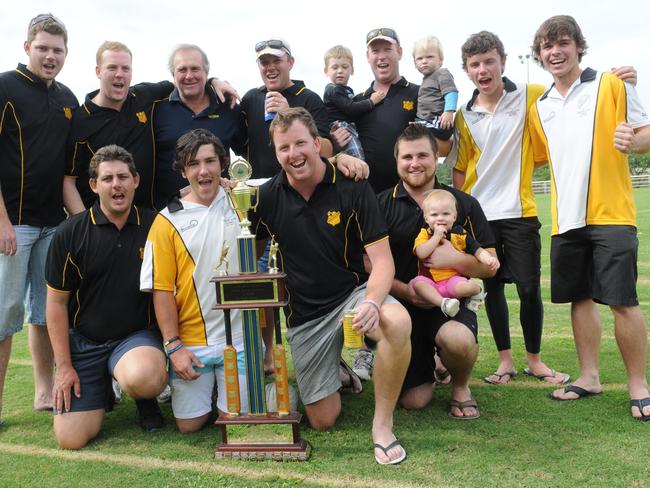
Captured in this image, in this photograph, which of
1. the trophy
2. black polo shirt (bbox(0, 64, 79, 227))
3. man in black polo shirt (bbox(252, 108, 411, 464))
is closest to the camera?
the trophy

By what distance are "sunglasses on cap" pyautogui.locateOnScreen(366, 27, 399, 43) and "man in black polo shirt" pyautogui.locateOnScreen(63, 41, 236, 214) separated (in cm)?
199

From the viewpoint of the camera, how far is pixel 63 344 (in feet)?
13.0

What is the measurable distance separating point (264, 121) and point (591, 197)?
8.15 feet

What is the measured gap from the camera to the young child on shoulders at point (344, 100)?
5.07 metres

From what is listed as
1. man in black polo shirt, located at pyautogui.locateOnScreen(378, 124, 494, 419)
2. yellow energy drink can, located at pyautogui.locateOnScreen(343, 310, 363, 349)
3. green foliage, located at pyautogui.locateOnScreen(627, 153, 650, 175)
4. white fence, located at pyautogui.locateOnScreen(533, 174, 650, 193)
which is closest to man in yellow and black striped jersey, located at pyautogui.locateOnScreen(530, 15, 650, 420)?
man in black polo shirt, located at pyautogui.locateOnScreen(378, 124, 494, 419)

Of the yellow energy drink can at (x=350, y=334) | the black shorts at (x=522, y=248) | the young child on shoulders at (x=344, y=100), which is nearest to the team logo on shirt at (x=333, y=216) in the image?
the yellow energy drink can at (x=350, y=334)

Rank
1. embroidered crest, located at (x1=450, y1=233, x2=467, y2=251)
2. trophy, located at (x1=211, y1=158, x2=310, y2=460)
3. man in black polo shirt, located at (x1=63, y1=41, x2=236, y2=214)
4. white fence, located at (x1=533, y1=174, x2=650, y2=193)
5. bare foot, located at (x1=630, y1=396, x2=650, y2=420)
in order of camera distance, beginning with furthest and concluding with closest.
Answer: white fence, located at (x1=533, y1=174, x2=650, y2=193)
man in black polo shirt, located at (x1=63, y1=41, x2=236, y2=214)
embroidered crest, located at (x1=450, y1=233, x2=467, y2=251)
bare foot, located at (x1=630, y1=396, x2=650, y2=420)
trophy, located at (x1=211, y1=158, x2=310, y2=460)

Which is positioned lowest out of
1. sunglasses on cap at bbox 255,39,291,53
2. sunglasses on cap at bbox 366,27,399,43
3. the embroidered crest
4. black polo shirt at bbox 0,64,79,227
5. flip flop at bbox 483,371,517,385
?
flip flop at bbox 483,371,517,385

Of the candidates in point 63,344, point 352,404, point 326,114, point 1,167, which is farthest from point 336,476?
point 1,167

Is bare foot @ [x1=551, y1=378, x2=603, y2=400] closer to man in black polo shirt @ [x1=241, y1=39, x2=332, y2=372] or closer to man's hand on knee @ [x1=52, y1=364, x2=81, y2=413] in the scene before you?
man in black polo shirt @ [x1=241, y1=39, x2=332, y2=372]

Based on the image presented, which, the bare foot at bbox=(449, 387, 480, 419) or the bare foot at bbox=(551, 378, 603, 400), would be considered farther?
the bare foot at bbox=(551, 378, 603, 400)

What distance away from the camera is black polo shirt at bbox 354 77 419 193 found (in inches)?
199

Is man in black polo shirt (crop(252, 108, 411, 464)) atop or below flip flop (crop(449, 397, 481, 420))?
atop

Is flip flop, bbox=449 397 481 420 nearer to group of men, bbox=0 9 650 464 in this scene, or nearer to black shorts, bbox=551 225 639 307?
group of men, bbox=0 9 650 464
